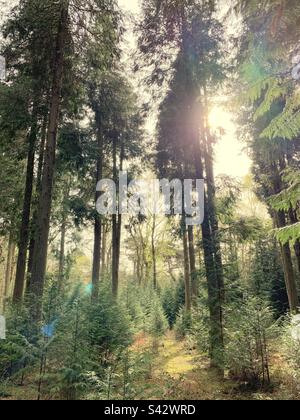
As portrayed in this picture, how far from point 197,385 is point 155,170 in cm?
947

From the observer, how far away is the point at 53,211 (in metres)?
Answer: 14.0

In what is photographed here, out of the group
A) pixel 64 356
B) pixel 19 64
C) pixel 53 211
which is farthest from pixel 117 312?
pixel 19 64

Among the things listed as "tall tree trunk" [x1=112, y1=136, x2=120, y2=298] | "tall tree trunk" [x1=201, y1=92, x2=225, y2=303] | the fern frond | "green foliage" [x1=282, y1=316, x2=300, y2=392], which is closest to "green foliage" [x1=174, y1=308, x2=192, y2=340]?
"tall tree trunk" [x1=112, y1=136, x2=120, y2=298]

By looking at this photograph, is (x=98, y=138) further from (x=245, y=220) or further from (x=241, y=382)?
(x=241, y=382)

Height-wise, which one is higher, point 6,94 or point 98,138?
point 98,138

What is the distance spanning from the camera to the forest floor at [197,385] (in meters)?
5.50

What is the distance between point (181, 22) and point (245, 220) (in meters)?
6.18

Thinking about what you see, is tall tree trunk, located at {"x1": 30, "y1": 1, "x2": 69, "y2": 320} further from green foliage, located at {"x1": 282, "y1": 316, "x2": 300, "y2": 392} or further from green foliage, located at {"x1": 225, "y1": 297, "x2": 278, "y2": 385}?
green foliage, located at {"x1": 282, "y1": 316, "x2": 300, "y2": 392}

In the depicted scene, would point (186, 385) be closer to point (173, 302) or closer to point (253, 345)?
point (253, 345)

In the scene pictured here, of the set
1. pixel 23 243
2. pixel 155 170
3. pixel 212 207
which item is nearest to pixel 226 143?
pixel 155 170

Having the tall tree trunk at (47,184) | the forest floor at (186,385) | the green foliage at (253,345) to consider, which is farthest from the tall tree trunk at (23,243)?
the green foliage at (253,345)

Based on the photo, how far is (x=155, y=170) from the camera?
14398 millimetres

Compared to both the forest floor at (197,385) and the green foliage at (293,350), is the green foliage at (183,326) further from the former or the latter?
the green foliage at (293,350)

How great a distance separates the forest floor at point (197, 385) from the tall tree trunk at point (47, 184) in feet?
10.9
